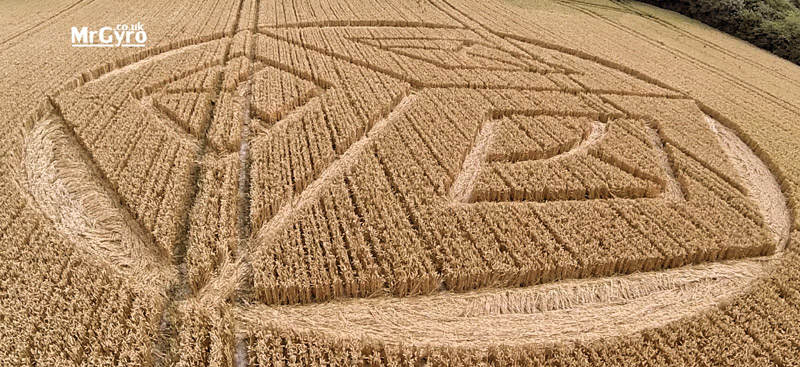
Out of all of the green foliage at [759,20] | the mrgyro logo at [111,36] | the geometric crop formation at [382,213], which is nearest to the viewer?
the geometric crop formation at [382,213]

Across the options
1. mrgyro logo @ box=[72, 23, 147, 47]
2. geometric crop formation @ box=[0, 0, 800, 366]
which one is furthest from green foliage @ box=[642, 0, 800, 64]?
mrgyro logo @ box=[72, 23, 147, 47]

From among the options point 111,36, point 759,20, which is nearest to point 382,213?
point 111,36

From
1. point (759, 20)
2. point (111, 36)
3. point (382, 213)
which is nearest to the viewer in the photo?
point (382, 213)

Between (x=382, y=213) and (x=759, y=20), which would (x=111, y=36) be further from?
(x=759, y=20)

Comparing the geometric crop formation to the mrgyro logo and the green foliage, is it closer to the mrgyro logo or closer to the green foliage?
the mrgyro logo

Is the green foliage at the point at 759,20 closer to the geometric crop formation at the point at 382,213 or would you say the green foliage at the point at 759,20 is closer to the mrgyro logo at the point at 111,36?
the geometric crop formation at the point at 382,213

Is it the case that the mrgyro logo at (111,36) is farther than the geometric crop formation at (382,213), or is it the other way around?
the mrgyro logo at (111,36)

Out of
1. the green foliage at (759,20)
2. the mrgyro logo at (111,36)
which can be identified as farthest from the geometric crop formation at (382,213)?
the green foliage at (759,20)
